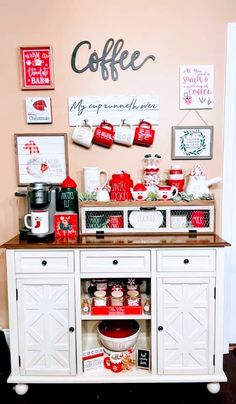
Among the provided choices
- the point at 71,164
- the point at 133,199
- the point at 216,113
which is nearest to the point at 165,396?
the point at 133,199

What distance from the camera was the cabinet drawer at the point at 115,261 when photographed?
5.43ft

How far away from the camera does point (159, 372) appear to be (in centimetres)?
170

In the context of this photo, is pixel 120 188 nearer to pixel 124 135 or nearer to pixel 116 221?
pixel 116 221

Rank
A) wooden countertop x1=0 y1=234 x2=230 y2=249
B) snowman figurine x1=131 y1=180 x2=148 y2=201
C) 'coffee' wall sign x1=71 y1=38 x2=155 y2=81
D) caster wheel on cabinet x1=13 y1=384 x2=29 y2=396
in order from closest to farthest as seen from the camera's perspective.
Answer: wooden countertop x1=0 y1=234 x2=230 y2=249, caster wheel on cabinet x1=13 y1=384 x2=29 y2=396, snowman figurine x1=131 y1=180 x2=148 y2=201, 'coffee' wall sign x1=71 y1=38 x2=155 y2=81

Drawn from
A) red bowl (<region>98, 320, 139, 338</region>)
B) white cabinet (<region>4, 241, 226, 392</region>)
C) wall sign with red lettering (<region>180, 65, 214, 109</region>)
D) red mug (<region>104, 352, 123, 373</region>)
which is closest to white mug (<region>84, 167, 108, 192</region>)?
white cabinet (<region>4, 241, 226, 392</region>)

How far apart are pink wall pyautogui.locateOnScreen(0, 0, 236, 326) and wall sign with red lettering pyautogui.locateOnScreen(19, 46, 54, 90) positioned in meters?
0.04

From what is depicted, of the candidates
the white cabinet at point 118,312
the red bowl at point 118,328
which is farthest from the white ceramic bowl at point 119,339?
the white cabinet at point 118,312

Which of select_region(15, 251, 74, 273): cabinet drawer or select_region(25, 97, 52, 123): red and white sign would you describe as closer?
select_region(15, 251, 74, 273): cabinet drawer

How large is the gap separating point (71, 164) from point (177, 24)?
1.06 meters

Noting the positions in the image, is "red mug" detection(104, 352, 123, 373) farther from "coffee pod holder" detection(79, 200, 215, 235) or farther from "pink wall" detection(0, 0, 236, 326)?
"pink wall" detection(0, 0, 236, 326)

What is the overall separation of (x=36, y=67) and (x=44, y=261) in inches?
46.2

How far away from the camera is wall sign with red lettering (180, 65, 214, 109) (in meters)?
1.97

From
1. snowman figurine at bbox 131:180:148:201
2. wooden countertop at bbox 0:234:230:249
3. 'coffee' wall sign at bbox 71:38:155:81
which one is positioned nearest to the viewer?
wooden countertop at bbox 0:234:230:249

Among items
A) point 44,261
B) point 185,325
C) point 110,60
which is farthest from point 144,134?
point 185,325
